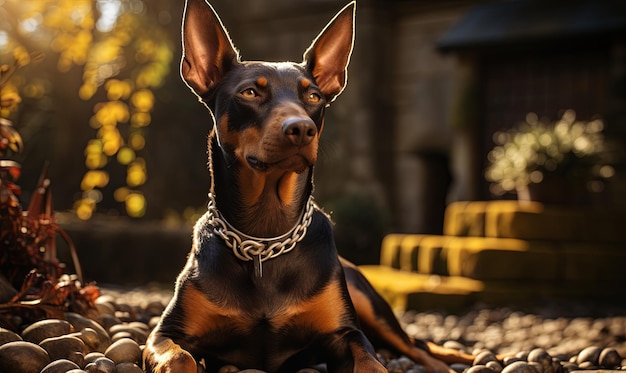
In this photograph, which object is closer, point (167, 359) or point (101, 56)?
point (167, 359)

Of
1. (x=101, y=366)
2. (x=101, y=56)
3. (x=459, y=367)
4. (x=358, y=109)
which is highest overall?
(x=101, y=56)

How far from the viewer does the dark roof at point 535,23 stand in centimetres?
1048

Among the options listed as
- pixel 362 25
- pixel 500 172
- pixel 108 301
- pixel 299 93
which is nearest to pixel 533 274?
pixel 500 172

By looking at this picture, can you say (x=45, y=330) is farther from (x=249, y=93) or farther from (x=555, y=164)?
(x=555, y=164)

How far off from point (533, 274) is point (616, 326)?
6.36 ft

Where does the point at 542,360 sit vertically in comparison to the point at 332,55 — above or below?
below

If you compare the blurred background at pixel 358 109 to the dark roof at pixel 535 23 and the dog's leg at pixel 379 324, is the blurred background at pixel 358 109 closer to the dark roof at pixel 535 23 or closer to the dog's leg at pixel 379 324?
the dark roof at pixel 535 23

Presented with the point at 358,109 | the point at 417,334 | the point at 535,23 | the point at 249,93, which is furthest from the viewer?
the point at 358,109

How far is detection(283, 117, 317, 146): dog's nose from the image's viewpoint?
278 centimetres

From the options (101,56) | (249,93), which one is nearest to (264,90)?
(249,93)

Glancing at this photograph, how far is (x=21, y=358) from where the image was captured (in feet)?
9.30

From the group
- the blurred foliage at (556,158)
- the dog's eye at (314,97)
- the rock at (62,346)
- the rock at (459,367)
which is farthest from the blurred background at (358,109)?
the rock at (62,346)

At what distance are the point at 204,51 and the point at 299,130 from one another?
0.73m

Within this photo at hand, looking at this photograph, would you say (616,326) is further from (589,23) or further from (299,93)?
(589,23)
